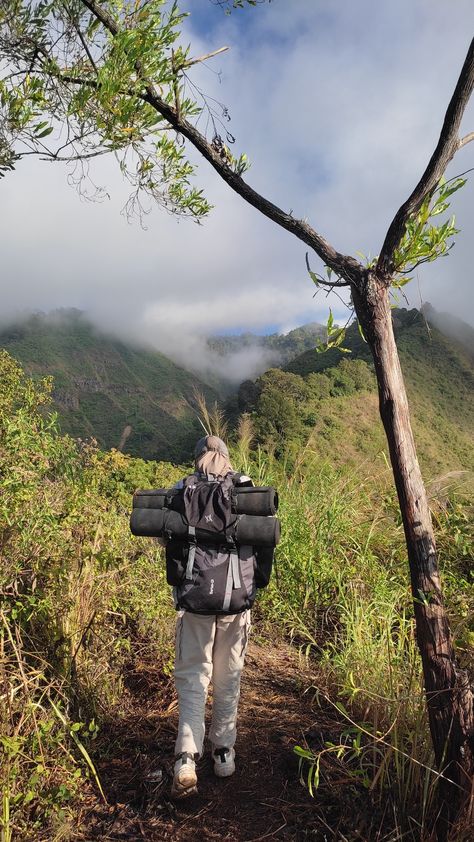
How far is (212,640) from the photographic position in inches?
102

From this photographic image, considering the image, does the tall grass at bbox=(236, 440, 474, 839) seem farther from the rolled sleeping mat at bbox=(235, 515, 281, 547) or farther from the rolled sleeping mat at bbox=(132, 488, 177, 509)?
the rolled sleeping mat at bbox=(132, 488, 177, 509)

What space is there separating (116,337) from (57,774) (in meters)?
112

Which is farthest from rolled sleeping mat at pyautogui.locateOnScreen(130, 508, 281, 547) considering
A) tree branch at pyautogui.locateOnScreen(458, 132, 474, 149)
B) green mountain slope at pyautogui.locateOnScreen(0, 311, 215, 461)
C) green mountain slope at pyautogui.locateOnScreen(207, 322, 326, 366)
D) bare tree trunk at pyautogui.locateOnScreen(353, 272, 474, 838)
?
green mountain slope at pyautogui.locateOnScreen(207, 322, 326, 366)

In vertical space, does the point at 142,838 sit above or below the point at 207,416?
below

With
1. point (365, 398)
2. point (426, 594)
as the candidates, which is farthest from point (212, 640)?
point (365, 398)

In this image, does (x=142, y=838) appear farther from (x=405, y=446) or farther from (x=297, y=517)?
(x=297, y=517)

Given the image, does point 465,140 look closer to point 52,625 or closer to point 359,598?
point 52,625

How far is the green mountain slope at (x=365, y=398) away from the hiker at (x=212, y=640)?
1094 cm

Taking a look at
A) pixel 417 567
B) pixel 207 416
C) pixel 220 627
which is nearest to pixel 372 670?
pixel 220 627

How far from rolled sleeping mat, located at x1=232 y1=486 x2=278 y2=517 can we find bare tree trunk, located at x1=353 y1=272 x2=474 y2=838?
0.62m

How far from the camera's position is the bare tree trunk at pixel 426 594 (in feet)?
6.12

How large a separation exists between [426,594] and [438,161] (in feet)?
5.06

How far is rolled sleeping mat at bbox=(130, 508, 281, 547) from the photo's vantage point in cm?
240

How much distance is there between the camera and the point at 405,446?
6.61 ft
